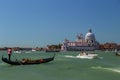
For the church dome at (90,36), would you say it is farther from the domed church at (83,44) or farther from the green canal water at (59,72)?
the green canal water at (59,72)

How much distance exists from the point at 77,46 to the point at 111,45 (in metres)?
23.6

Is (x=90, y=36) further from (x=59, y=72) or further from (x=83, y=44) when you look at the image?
(x=59, y=72)

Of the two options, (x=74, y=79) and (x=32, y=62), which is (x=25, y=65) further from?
(x=74, y=79)

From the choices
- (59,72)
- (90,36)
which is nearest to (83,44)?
(90,36)

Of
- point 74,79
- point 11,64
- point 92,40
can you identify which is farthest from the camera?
point 92,40

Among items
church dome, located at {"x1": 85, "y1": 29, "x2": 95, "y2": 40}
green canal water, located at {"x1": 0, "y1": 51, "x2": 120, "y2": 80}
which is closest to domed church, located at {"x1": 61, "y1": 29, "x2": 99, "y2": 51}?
church dome, located at {"x1": 85, "y1": 29, "x2": 95, "y2": 40}

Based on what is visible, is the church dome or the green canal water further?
the church dome

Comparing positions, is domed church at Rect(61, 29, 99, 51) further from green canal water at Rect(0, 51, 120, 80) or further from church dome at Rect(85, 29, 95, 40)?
green canal water at Rect(0, 51, 120, 80)

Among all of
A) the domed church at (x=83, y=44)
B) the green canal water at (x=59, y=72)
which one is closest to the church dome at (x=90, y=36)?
the domed church at (x=83, y=44)

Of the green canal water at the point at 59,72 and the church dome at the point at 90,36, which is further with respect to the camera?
the church dome at the point at 90,36

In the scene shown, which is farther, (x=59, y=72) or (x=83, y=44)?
(x=83, y=44)

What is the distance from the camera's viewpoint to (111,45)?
129875 millimetres

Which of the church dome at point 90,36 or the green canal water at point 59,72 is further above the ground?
the church dome at point 90,36

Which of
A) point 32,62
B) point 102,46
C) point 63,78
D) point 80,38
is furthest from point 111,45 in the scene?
point 63,78
